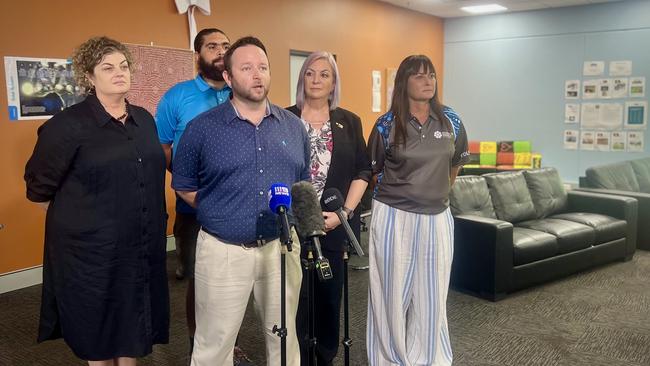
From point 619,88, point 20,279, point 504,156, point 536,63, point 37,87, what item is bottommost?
point 20,279

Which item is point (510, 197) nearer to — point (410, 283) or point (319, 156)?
point (410, 283)

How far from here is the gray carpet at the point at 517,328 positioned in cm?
307

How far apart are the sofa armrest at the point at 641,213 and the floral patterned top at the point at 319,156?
3914 mm

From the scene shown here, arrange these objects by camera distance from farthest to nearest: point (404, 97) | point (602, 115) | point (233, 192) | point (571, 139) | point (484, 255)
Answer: point (571, 139) < point (602, 115) < point (484, 255) < point (404, 97) < point (233, 192)

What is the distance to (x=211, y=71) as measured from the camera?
2.60 metres

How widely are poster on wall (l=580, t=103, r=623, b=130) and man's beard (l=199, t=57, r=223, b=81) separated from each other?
6438 millimetres

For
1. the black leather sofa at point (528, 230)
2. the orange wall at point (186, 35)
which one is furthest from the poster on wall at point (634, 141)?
the orange wall at point (186, 35)

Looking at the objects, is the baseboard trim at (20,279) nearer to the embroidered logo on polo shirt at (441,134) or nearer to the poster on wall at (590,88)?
the embroidered logo on polo shirt at (441,134)

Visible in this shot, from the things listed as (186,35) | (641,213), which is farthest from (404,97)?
(641,213)

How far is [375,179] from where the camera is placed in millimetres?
2623

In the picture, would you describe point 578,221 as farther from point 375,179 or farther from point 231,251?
point 231,251

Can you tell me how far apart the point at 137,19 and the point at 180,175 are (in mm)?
3309

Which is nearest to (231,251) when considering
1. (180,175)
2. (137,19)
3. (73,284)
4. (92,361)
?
(180,175)

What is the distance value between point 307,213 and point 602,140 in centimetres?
692
